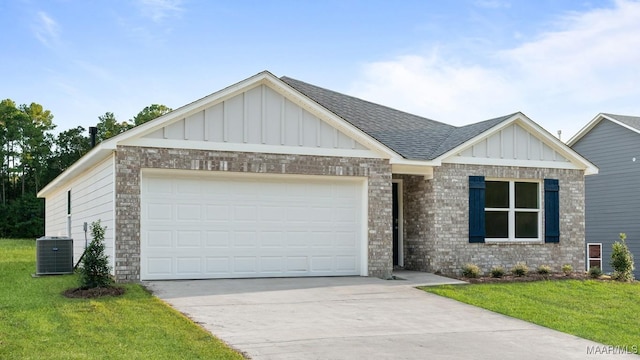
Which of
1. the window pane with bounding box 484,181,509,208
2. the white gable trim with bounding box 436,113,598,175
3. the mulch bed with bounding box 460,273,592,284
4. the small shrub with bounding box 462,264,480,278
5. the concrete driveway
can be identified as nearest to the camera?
the concrete driveway

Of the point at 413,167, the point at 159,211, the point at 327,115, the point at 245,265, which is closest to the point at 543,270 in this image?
the point at 413,167

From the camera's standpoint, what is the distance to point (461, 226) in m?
17.7

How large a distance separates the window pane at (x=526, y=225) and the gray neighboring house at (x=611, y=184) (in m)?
8.18

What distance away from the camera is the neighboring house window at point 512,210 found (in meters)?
18.3

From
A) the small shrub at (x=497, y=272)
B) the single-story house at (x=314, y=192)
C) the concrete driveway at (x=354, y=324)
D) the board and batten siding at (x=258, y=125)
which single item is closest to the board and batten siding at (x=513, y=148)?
the single-story house at (x=314, y=192)

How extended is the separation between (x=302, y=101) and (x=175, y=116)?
2.80m

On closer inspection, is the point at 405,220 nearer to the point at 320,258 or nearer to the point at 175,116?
the point at 320,258

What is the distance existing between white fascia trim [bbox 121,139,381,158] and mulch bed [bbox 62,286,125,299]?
317 cm

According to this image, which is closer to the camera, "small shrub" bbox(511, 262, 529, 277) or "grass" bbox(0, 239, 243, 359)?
"grass" bbox(0, 239, 243, 359)

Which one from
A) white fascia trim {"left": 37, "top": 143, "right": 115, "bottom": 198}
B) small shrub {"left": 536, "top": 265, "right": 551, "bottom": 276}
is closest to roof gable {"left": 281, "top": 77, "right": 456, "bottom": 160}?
small shrub {"left": 536, "top": 265, "right": 551, "bottom": 276}

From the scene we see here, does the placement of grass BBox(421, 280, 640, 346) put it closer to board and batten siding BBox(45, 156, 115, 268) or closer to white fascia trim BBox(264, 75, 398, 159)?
white fascia trim BBox(264, 75, 398, 159)

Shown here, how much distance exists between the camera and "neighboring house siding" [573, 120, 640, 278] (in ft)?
82.5

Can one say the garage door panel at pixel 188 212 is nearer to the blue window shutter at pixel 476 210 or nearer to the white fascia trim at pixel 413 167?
the white fascia trim at pixel 413 167

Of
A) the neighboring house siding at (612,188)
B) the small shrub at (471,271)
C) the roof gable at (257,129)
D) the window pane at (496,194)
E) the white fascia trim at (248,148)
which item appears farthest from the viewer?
the neighboring house siding at (612,188)
